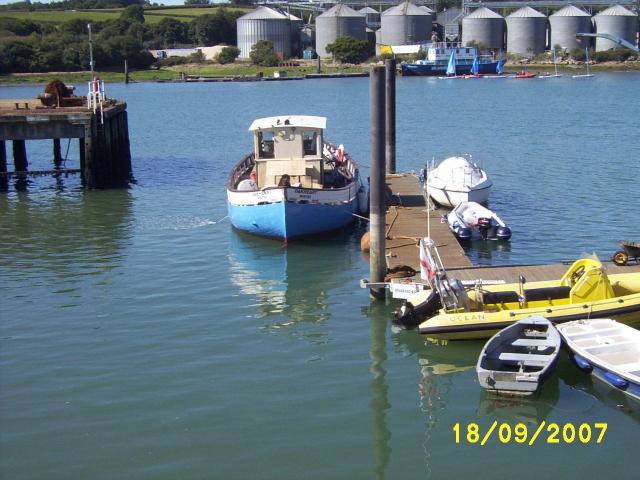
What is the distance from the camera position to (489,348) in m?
16.6

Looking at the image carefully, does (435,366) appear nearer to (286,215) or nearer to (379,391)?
(379,391)

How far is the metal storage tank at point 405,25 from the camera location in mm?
181750

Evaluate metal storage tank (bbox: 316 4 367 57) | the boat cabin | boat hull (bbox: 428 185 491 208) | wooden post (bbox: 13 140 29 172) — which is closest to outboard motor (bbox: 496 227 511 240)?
boat hull (bbox: 428 185 491 208)

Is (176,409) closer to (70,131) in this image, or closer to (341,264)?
(341,264)

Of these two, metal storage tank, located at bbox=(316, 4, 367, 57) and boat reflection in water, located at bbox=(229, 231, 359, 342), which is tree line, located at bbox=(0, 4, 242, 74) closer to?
metal storage tank, located at bbox=(316, 4, 367, 57)

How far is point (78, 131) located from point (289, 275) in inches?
672

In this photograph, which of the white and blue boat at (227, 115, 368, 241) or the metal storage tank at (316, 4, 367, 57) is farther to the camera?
the metal storage tank at (316, 4, 367, 57)

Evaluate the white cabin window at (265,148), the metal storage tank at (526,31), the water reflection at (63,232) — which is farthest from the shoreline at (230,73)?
the white cabin window at (265,148)

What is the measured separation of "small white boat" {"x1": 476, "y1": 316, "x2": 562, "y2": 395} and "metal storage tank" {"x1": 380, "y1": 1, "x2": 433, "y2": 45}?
170534 millimetres

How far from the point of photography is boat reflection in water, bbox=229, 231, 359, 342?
845 inches

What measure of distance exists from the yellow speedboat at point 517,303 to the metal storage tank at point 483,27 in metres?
165

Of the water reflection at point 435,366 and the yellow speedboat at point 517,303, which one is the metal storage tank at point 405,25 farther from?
the water reflection at point 435,366

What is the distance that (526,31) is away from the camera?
576 feet

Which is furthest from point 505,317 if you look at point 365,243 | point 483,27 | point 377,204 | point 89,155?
point 483,27
